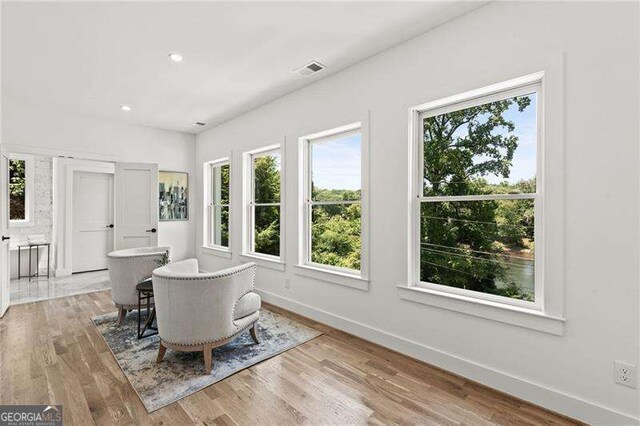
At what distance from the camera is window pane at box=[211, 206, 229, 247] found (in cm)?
538

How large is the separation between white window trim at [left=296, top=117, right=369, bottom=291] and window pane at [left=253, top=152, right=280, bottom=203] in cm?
66

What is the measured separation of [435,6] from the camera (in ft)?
7.41

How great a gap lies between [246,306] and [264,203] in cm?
206

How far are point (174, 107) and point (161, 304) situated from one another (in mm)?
3180

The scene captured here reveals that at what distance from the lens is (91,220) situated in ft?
19.8

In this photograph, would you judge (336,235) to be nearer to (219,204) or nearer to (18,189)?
(219,204)

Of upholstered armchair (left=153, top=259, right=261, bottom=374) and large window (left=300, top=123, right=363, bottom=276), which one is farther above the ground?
large window (left=300, top=123, right=363, bottom=276)

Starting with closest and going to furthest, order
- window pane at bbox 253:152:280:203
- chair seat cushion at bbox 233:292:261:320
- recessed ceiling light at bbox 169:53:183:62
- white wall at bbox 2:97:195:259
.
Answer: chair seat cushion at bbox 233:292:261:320 < recessed ceiling light at bbox 169:53:183:62 < white wall at bbox 2:97:195:259 < window pane at bbox 253:152:280:203

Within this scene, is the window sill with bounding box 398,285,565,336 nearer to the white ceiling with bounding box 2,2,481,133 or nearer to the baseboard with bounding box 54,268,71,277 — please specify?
the white ceiling with bounding box 2,2,481,133

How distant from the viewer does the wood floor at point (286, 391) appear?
1.88m

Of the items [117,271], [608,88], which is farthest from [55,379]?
[608,88]

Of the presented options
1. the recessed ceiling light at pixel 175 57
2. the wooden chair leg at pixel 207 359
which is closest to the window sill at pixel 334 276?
the wooden chair leg at pixel 207 359

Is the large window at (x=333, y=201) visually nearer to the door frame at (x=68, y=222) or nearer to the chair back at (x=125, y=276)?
the chair back at (x=125, y=276)

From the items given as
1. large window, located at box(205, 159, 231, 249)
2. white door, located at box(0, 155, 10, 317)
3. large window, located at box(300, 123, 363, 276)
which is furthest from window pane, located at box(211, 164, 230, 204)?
white door, located at box(0, 155, 10, 317)
